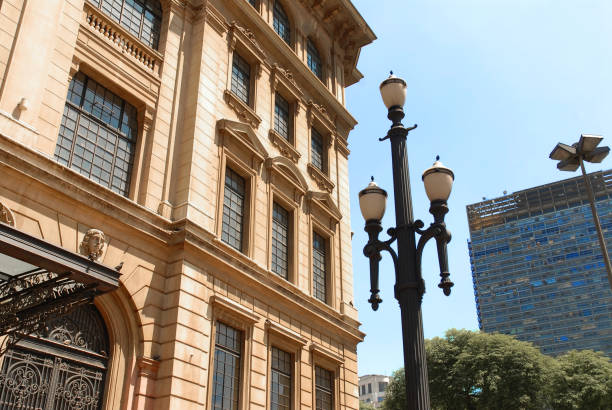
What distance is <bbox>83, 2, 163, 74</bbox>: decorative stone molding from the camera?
49.9 ft

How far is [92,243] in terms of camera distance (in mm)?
12602

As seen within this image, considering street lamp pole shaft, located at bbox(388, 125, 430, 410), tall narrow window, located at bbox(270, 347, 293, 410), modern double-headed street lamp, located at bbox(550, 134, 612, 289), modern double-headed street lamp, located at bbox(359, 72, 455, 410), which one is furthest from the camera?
tall narrow window, located at bbox(270, 347, 293, 410)

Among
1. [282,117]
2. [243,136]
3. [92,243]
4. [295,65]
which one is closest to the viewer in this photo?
[92,243]

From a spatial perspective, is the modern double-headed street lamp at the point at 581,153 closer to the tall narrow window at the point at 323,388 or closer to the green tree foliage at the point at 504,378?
the tall narrow window at the point at 323,388

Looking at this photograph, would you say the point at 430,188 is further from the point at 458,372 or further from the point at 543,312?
the point at 543,312

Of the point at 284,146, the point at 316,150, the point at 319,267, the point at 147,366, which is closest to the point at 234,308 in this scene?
the point at 147,366

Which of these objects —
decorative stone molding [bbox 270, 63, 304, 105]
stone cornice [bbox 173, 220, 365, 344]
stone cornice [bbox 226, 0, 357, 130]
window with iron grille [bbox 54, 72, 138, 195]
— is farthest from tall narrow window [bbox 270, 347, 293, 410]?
stone cornice [bbox 226, 0, 357, 130]

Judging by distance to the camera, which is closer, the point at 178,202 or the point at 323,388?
the point at 178,202

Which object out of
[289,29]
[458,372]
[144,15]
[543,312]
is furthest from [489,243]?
[144,15]

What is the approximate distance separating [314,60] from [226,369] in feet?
49.7

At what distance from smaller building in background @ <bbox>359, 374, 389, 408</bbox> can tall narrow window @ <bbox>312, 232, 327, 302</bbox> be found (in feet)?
334

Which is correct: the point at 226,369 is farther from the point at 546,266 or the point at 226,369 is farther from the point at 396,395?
the point at 546,266

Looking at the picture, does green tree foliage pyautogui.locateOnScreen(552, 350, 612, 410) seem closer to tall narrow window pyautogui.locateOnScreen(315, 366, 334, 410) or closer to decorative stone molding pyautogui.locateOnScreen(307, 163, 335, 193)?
decorative stone molding pyautogui.locateOnScreen(307, 163, 335, 193)

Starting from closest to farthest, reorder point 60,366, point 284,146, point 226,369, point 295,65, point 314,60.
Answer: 1. point 60,366
2. point 226,369
3. point 284,146
4. point 295,65
5. point 314,60
